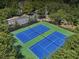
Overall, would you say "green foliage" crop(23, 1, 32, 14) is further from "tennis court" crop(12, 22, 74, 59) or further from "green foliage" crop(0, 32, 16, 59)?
"green foliage" crop(0, 32, 16, 59)

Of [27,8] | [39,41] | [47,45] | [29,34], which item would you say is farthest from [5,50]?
[27,8]

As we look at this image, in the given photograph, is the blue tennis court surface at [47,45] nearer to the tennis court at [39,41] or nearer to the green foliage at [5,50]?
the tennis court at [39,41]

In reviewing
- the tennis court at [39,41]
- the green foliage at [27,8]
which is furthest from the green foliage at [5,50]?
the green foliage at [27,8]

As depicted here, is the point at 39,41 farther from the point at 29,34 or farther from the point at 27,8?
the point at 27,8

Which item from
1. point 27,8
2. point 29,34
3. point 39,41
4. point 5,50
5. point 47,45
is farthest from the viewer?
point 27,8

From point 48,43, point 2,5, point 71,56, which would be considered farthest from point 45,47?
point 2,5

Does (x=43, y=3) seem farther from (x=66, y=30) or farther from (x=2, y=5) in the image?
(x=66, y=30)

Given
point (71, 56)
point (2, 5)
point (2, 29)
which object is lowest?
point (2, 5)

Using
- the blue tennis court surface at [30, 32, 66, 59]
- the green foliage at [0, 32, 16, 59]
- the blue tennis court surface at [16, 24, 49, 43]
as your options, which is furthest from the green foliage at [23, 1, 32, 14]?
the green foliage at [0, 32, 16, 59]
